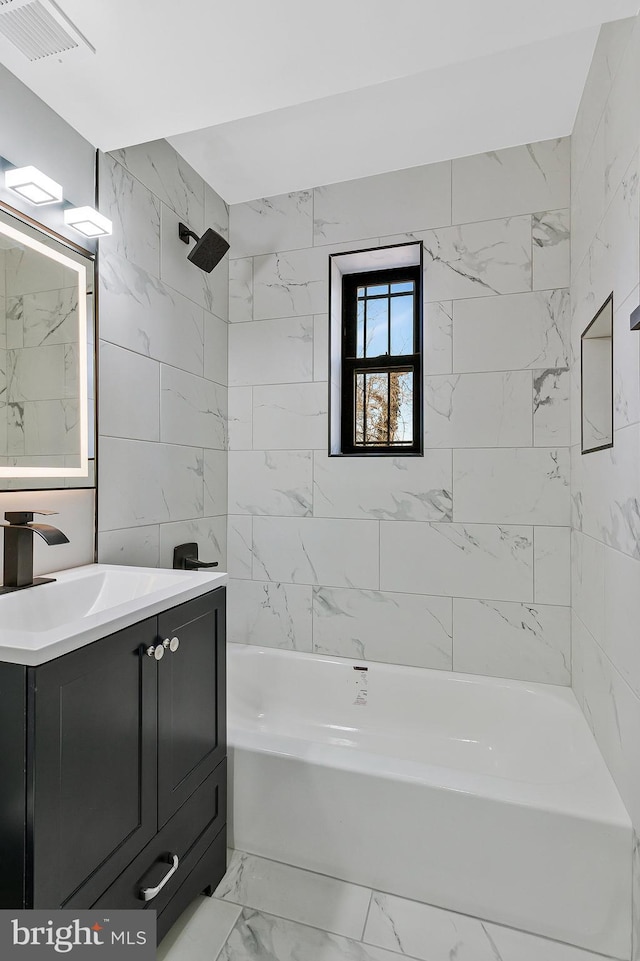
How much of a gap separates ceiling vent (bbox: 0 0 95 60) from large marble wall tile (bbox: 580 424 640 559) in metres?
1.74

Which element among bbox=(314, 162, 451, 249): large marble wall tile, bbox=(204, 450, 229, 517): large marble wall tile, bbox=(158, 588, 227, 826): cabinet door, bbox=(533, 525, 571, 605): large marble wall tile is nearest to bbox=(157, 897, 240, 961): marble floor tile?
bbox=(158, 588, 227, 826): cabinet door

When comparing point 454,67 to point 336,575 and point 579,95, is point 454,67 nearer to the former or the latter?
point 579,95

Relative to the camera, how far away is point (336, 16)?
4.42 feet

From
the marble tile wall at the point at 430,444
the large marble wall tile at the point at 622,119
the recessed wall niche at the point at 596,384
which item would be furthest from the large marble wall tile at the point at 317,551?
the large marble wall tile at the point at 622,119

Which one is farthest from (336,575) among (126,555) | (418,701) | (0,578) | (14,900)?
(14,900)

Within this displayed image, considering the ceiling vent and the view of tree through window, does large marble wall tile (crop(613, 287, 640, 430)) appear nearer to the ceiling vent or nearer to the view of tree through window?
the view of tree through window

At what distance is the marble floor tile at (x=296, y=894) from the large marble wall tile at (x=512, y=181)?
255cm

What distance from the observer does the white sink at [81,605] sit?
1.02 meters

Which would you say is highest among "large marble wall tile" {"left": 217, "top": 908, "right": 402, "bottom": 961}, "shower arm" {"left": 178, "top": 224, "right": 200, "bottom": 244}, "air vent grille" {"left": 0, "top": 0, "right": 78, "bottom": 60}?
"air vent grille" {"left": 0, "top": 0, "right": 78, "bottom": 60}

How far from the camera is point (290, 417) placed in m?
2.58

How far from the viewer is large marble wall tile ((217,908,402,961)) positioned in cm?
142

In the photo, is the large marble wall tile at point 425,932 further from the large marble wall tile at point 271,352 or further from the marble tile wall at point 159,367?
the large marble wall tile at point 271,352

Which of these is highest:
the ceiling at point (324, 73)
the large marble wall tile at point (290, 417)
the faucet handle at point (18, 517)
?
the ceiling at point (324, 73)

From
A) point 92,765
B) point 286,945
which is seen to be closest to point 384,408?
point 92,765
